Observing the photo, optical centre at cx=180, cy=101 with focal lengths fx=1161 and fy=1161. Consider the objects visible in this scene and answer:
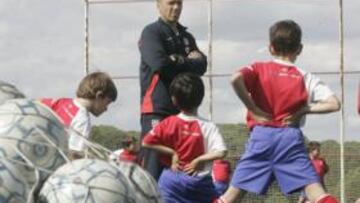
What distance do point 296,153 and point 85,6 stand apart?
9778 mm

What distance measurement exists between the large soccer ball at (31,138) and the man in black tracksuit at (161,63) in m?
2.99

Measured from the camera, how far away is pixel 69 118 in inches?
274

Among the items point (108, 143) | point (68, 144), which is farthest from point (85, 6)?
point (68, 144)

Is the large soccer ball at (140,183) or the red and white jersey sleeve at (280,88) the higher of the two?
the red and white jersey sleeve at (280,88)

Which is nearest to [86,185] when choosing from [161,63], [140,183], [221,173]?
[140,183]

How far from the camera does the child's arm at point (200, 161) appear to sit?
721 cm

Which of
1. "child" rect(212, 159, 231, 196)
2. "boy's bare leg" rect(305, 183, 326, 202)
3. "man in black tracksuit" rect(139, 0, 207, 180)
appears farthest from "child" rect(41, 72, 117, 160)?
"child" rect(212, 159, 231, 196)

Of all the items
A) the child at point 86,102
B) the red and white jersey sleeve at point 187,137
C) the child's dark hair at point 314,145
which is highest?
the child at point 86,102

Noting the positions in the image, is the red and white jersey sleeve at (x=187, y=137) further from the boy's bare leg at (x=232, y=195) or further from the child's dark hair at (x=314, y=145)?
the child's dark hair at (x=314, y=145)

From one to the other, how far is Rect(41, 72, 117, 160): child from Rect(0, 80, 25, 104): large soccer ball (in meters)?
1.80

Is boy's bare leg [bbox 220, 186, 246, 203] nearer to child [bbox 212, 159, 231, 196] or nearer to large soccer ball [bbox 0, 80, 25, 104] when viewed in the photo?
large soccer ball [bbox 0, 80, 25, 104]

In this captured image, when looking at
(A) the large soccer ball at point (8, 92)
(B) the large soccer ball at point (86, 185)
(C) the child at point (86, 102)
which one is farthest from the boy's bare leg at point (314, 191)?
(B) the large soccer ball at point (86, 185)

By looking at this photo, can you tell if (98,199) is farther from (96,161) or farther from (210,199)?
(210,199)

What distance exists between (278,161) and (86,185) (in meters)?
3.02
